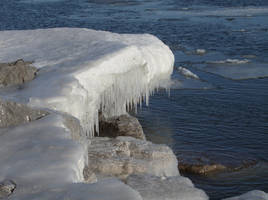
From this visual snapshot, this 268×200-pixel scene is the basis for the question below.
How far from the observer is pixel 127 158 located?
270 inches

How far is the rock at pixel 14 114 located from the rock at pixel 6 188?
1.19 metres

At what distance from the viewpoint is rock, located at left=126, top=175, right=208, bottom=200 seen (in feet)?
18.8

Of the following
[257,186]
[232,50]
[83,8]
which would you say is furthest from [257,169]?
[83,8]

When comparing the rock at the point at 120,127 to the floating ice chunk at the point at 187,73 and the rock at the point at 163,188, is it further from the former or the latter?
the floating ice chunk at the point at 187,73

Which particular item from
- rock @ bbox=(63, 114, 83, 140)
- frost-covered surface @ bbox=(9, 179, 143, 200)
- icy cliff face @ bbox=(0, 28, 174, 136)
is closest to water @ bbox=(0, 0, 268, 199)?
icy cliff face @ bbox=(0, 28, 174, 136)

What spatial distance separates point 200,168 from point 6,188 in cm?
469

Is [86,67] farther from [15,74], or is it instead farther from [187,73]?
[187,73]

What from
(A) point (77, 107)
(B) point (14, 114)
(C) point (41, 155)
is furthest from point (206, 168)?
(C) point (41, 155)

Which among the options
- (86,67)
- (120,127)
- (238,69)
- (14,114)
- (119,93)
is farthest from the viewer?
(238,69)

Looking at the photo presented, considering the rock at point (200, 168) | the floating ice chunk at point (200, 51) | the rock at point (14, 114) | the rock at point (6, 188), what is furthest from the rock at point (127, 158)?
the floating ice chunk at point (200, 51)

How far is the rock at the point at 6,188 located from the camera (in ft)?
13.3

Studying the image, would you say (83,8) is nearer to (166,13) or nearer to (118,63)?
(166,13)

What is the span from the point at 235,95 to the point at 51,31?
184 inches

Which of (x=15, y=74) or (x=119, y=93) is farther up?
(x=15, y=74)
